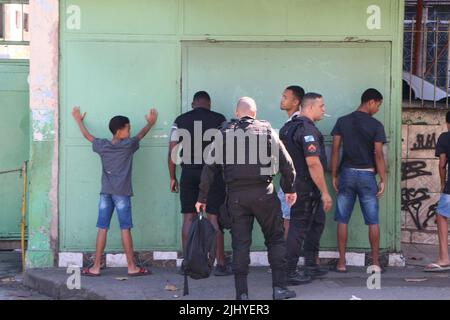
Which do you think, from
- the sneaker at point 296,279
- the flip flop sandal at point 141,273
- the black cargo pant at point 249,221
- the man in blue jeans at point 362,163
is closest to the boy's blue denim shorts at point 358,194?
the man in blue jeans at point 362,163

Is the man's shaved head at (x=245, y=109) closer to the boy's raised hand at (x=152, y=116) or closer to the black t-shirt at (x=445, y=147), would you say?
the boy's raised hand at (x=152, y=116)

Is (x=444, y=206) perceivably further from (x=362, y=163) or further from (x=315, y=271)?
(x=315, y=271)

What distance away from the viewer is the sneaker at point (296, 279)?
6.86 meters

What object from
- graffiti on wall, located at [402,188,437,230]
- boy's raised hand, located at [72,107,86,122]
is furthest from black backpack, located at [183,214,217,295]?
graffiti on wall, located at [402,188,437,230]

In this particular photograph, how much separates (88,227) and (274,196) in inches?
99.0

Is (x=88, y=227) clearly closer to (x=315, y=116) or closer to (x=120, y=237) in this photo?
(x=120, y=237)

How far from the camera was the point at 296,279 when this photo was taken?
6.90 metres

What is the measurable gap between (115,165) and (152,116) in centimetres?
74

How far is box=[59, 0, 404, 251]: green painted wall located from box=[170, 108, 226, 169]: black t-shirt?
0.44 meters

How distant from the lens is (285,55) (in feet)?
25.5

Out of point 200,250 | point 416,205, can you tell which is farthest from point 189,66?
point 416,205

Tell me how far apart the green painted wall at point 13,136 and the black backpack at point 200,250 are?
11.2 feet

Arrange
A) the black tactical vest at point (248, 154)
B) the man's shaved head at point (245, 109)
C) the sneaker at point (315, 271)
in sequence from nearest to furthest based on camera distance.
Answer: the black tactical vest at point (248, 154), the man's shaved head at point (245, 109), the sneaker at point (315, 271)
